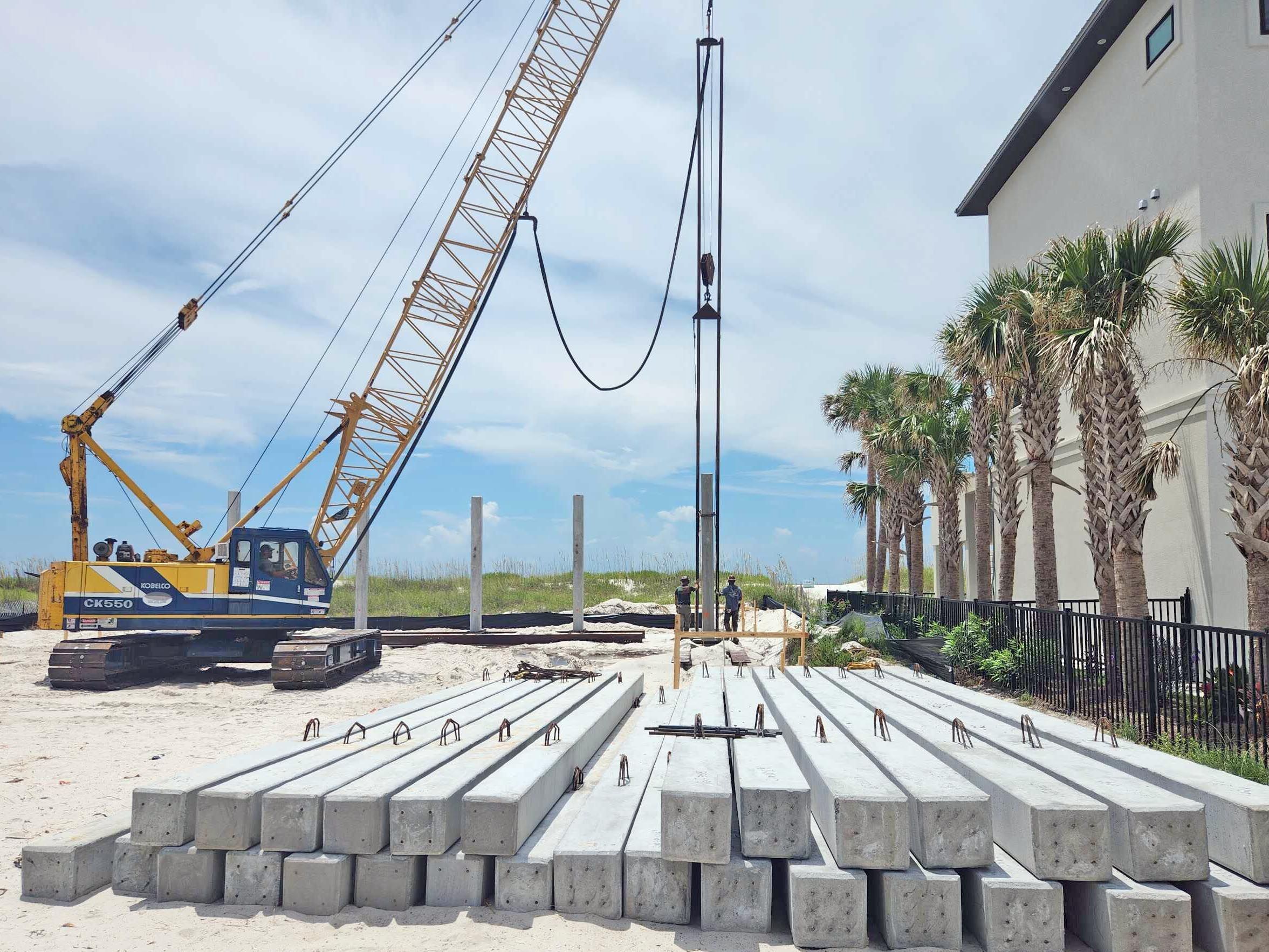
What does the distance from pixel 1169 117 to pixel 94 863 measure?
59.8 ft

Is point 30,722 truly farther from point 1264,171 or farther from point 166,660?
point 1264,171

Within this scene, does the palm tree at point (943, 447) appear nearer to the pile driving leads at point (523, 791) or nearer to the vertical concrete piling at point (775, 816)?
the pile driving leads at point (523, 791)

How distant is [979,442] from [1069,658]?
8.89 meters

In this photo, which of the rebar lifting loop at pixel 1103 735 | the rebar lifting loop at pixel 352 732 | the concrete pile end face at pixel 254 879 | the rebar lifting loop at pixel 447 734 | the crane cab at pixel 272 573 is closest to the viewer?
the concrete pile end face at pixel 254 879

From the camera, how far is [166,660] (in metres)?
17.1

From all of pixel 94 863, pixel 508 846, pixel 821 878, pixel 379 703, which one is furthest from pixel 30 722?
pixel 821 878

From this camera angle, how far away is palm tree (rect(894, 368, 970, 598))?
2109 centimetres

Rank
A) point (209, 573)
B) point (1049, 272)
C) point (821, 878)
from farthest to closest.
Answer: point (209, 573) → point (1049, 272) → point (821, 878)

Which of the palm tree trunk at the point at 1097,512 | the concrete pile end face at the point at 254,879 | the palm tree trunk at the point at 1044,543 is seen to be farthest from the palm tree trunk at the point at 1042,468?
the concrete pile end face at the point at 254,879

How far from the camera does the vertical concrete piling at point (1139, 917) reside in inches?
151

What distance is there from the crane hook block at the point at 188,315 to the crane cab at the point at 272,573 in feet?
23.2

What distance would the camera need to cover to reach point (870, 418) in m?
27.0

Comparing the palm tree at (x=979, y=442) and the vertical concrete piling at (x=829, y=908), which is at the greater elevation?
the palm tree at (x=979, y=442)

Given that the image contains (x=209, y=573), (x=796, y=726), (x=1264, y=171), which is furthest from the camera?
(x=209, y=573)
